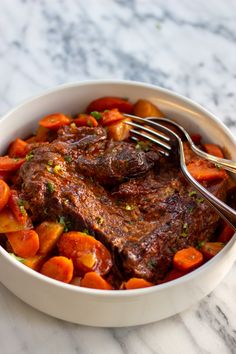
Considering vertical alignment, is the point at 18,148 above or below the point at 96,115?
below

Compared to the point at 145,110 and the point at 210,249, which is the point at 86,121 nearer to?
the point at 145,110

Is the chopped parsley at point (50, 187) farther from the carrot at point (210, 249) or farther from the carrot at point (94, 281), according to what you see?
the carrot at point (210, 249)

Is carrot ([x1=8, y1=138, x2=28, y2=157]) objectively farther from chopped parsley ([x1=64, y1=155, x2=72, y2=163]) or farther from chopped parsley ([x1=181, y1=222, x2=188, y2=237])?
chopped parsley ([x1=181, y1=222, x2=188, y2=237])

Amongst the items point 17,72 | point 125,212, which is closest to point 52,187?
point 125,212

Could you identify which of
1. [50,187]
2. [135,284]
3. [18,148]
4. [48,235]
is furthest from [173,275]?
[18,148]

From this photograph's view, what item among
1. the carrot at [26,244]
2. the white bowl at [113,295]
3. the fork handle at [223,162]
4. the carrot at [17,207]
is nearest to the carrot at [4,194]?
the carrot at [17,207]

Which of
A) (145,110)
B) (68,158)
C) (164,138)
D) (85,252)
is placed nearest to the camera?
(85,252)
